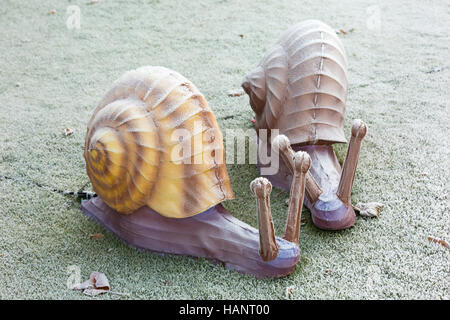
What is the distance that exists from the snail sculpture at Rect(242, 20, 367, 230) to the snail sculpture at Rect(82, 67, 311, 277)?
28 centimetres

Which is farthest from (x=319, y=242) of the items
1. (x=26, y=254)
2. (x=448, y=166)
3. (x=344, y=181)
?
(x=26, y=254)

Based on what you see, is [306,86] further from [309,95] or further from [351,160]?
[351,160]

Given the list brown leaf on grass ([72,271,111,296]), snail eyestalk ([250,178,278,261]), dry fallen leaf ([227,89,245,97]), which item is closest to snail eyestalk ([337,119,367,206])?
snail eyestalk ([250,178,278,261])

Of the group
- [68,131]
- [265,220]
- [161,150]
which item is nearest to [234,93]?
[68,131]

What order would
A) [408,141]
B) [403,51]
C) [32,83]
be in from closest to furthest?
[408,141], [32,83], [403,51]

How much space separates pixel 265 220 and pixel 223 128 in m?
1.00

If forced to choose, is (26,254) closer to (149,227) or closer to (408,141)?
(149,227)

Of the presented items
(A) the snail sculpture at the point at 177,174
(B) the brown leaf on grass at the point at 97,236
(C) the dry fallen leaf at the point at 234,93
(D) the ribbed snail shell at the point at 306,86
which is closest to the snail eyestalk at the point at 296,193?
(A) the snail sculpture at the point at 177,174

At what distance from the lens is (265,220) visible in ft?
4.30

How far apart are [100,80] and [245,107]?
2.93ft

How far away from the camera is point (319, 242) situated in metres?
1.55

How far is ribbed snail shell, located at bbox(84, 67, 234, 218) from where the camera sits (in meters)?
1.39

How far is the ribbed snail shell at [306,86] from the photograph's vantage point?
5.60 ft

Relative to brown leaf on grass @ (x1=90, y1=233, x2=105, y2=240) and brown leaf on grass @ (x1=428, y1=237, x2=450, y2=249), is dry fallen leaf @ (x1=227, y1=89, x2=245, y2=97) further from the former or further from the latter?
brown leaf on grass @ (x1=428, y1=237, x2=450, y2=249)
